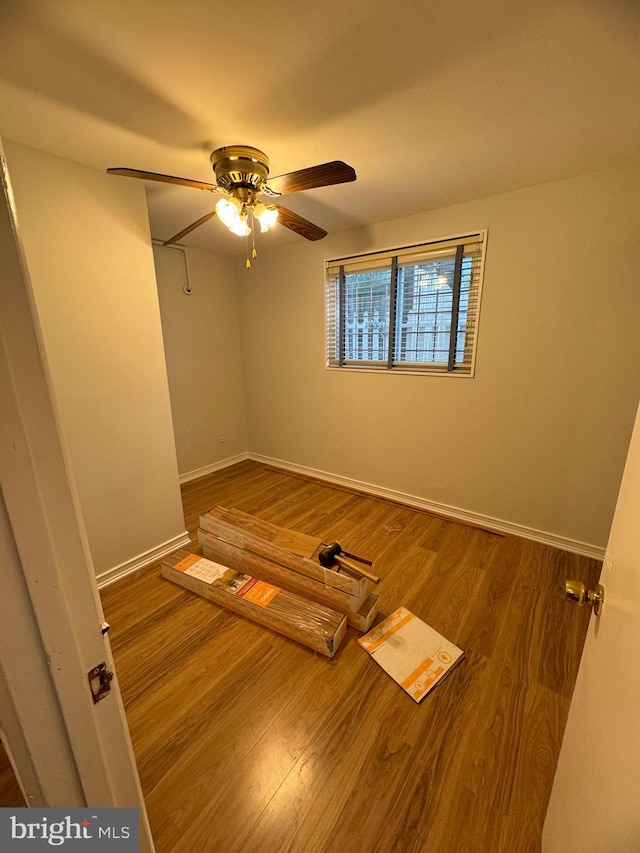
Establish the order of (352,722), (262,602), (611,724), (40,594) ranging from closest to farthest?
1. (40,594)
2. (611,724)
3. (352,722)
4. (262,602)

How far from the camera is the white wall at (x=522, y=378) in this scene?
6.31 ft

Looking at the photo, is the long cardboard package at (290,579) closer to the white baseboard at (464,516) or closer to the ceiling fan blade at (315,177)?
the white baseboard at (464,516)

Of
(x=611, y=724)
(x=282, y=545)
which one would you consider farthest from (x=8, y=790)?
(x=611, y=724)

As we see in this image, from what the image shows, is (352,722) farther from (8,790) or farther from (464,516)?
(464,516)

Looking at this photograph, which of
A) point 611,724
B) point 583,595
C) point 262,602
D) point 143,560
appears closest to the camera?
point 611,724

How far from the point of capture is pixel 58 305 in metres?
1.69

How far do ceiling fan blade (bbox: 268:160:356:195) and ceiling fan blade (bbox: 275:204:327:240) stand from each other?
188 millimetres

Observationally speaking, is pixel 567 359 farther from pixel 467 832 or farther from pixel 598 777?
pixel 467 832

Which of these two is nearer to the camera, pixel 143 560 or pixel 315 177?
pixel 315 177

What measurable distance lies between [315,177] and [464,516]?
2.50 m

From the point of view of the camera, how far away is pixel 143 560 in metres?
2.22

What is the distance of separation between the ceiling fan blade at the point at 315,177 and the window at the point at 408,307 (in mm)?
1356

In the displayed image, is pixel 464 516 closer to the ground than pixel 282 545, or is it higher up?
closer to the ground

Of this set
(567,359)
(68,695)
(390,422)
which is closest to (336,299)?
(390,422)
